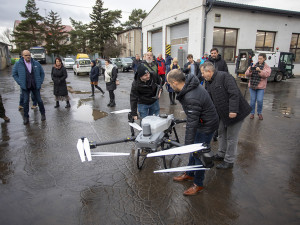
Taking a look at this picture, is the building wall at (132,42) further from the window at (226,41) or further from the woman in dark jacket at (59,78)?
the woman in dark jacket at (59,78)

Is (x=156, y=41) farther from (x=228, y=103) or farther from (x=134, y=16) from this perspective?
(x=134, y=16)

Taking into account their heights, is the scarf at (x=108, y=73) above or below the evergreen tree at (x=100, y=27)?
below

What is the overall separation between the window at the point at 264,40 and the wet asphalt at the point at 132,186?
1599 cm

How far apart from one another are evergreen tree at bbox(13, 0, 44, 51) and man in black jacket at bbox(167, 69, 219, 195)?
49252 millimetres

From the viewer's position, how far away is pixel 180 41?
18500 mm

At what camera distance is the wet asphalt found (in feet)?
7.55

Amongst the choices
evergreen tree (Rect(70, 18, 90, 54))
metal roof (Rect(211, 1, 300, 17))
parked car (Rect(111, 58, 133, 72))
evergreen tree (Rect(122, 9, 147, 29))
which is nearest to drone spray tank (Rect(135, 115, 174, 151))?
metal roof (Rect(211, 1, 300, 17))

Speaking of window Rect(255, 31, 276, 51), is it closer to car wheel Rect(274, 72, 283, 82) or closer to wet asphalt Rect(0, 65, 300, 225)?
car wheel Rect(274, 72, 283, 82)

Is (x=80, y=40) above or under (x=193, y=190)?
above

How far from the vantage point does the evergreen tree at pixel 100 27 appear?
143 ft

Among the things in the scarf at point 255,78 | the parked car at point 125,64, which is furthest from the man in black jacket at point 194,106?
the parked car at point 125,64

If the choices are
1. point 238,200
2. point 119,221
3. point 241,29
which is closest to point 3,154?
point 119,221

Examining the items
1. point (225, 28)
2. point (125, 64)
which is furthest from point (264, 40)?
point (125, 64)

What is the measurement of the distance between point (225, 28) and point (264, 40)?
4.57m
